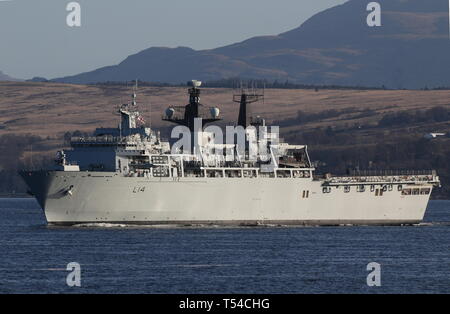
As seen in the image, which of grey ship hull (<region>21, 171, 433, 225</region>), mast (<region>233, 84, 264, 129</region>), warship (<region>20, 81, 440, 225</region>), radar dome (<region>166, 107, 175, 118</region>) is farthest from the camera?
mast (<region>233, 84, 264, 129</region>)

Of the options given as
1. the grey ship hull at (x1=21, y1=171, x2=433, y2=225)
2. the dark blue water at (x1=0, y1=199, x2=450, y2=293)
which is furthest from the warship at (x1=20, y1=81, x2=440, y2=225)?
the dark blue water at (x1=0, y1=199, x2=450, y2=293)

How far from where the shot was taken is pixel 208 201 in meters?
89.9

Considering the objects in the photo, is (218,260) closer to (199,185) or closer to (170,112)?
(199,185)

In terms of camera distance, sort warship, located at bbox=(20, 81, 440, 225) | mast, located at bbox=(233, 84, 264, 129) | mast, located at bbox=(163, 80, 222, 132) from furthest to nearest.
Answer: mast, located at bbox=(233, 84, 264, 129), mast, located at bbox=(163, 80, 222, 132), warship, located at bbox=(20, 81, 440, 225)

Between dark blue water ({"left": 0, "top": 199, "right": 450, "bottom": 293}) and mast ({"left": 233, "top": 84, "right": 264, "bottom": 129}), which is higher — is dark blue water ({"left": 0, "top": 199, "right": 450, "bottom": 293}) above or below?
below

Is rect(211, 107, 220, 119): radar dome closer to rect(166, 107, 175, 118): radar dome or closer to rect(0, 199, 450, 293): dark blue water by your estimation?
rect(166, 107, 175, 118): radar dome

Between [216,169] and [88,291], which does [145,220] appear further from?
[88,291]

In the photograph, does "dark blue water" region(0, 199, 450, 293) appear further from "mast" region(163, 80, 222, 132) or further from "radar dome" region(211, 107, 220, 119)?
"radar dome" region(211, 107, 220, 119)

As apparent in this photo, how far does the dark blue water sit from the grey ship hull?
182 cm

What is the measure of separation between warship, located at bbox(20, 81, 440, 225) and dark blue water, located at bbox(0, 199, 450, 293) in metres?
2.18

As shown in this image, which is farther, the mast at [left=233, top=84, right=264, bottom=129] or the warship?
the mast at [left=233, top=84, right=264, bottom=129]

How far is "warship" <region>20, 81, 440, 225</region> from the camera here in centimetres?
8431

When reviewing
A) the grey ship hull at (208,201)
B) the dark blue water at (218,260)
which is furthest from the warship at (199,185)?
the dark blue water at (218,260)

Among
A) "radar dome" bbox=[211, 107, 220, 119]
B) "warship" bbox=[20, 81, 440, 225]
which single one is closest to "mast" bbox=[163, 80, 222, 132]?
"radar dome" bbox=[211, 107, 220, 119]
